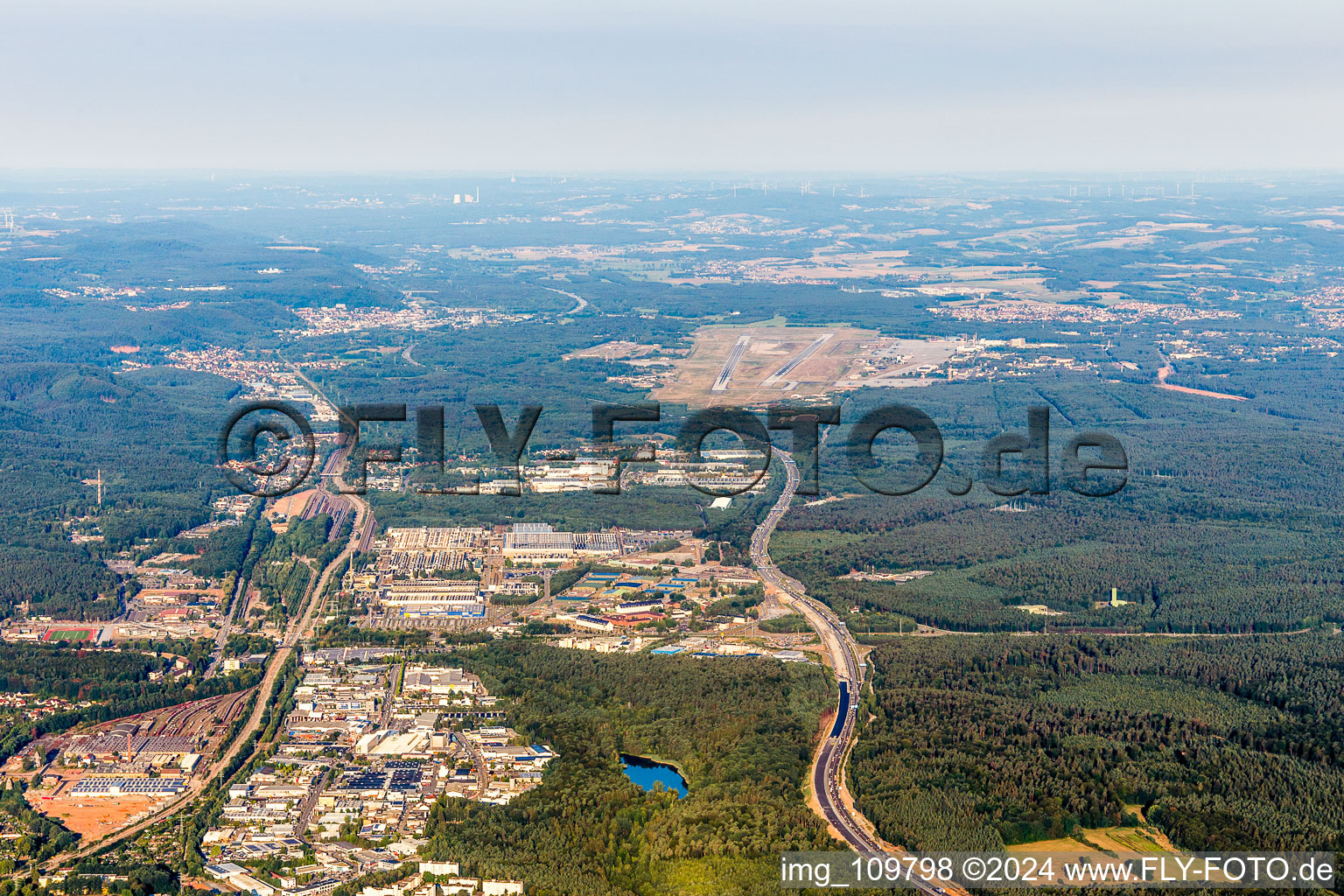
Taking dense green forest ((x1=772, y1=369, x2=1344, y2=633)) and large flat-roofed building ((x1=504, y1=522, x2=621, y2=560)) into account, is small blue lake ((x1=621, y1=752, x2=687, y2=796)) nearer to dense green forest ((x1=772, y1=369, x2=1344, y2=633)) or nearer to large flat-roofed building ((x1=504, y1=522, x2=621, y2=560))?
dense green forest ((x1=772, y1=369, x2=1344, y2=633))

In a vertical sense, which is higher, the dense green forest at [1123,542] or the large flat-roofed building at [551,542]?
the dense green forest at [1123,542]

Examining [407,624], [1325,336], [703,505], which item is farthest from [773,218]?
[407,624]

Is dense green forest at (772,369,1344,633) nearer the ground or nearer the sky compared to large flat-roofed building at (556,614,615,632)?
nearer the sky

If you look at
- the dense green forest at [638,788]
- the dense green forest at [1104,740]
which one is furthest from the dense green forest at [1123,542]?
the dense green forest at [638,788]

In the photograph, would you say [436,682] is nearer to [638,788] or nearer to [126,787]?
[126,787]

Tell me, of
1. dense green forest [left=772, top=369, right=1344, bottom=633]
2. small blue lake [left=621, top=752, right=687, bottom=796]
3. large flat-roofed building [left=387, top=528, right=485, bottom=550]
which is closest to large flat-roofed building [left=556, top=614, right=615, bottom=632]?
dense green forest [left=772, top=369, right=1344, bottom=633]

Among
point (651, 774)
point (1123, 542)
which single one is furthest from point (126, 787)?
point (1123, 542)

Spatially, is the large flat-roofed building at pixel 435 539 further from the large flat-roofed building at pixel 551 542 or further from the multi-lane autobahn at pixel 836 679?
the multi-lane autobahn at pixel 836 679
